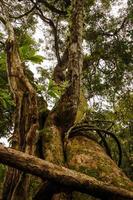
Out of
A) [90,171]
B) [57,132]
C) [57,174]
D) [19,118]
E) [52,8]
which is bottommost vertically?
[57,174]

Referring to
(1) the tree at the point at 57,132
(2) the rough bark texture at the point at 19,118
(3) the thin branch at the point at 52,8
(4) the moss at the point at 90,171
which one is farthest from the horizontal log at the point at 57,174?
(3) the thin branch at the point at 52,8

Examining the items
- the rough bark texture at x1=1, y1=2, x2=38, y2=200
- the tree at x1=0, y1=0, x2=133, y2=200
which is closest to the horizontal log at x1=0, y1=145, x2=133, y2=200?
the tree at x1=0, y1=0, x2=133, y2=200

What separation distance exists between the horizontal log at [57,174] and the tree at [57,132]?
0.06 metres

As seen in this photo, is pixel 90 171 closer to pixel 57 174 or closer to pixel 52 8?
pixel 57 174

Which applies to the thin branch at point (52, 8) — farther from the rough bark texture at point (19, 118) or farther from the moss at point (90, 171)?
the moss at point (90, 171)

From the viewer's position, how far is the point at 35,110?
3.48 m

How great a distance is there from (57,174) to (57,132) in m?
2.41

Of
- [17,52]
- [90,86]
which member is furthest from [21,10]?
[17,52]

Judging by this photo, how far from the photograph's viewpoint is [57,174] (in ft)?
8.14

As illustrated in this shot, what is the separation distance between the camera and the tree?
3183 mm

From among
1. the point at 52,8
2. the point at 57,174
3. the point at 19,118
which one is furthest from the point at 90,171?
the point at 52,8

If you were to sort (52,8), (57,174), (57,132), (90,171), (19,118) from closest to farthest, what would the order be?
1. (57,174)
2. (19,118)
3. (90,171)
4. (57,132)
5. (52,8)

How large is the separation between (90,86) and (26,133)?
7.98 metres

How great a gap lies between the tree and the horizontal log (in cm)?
6
